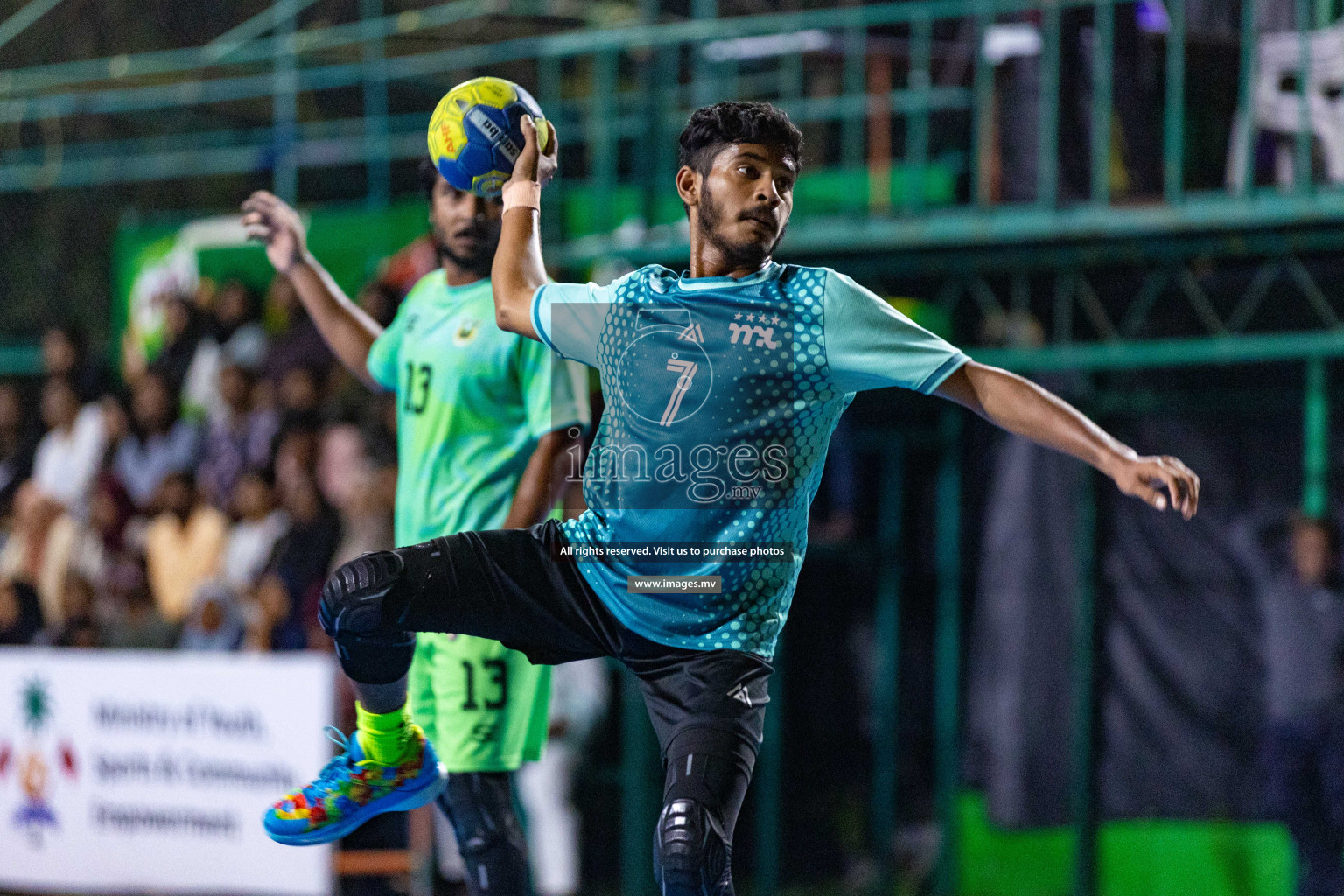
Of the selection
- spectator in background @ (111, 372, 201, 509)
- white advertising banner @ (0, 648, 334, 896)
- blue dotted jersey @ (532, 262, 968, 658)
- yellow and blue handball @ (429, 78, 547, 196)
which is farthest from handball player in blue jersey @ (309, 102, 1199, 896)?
spectator in background @ (111, 372, 201, 509)

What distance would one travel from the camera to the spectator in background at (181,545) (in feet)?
27.0

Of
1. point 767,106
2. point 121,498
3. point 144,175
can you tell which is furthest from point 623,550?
point 144,175

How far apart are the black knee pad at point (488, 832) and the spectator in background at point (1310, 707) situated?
158 inches

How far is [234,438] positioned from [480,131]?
5210 millimetres

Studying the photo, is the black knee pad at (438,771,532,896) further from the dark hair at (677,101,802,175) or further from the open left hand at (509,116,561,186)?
the dark hair at (677,101,802,175)

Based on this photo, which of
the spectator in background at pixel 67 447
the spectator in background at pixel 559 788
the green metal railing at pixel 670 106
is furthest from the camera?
the spectator in background at pixel 67 447

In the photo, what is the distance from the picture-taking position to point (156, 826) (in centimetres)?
669

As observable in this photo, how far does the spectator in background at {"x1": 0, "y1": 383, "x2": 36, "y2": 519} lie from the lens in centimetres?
935

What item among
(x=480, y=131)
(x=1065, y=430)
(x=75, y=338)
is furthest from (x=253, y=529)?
(x=1065, y=430)

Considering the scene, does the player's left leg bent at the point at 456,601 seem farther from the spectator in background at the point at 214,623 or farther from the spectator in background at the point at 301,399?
the spectator in background at the point at 301,399

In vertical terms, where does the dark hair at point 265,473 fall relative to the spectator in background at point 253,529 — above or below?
above

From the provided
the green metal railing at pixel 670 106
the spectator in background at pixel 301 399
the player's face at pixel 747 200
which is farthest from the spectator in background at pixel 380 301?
the player's face at pixel 747 200

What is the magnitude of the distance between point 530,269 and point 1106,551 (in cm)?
472

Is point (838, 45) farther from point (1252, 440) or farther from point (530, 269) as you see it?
point (530, 269)
